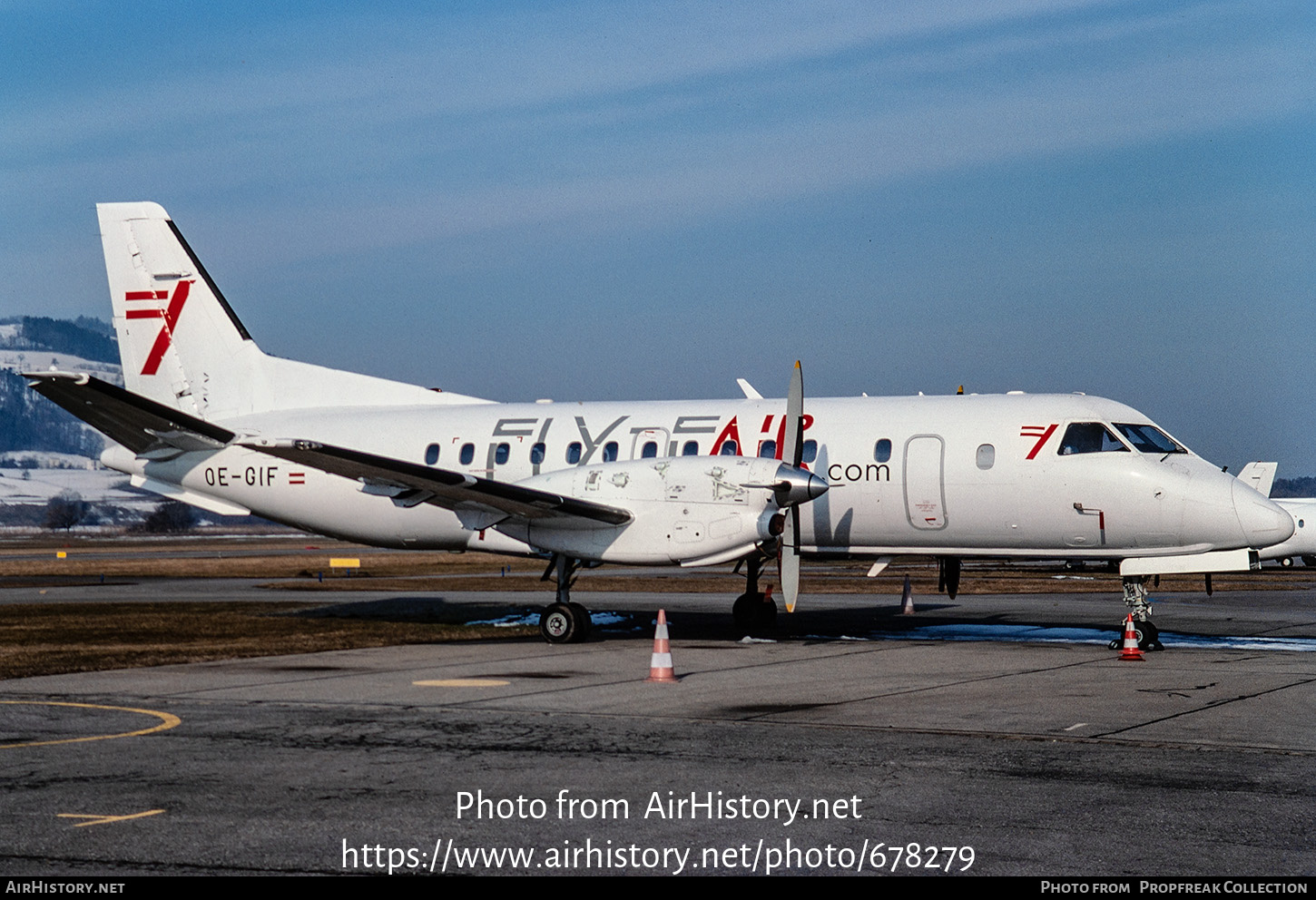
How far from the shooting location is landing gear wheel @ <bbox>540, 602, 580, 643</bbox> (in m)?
20.2

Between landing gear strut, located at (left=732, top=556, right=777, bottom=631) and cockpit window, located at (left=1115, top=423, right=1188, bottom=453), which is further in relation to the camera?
landing gear strut, located at (left=732, top=556, right=777, bottom=631)

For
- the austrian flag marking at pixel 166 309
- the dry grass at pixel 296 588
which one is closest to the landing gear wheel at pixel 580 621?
the dry grass at pixel 296 588

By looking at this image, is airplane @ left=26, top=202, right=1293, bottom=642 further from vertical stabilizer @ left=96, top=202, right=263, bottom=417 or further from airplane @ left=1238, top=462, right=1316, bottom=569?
airplane @ left=1238, top=462, right=1316, bottom=569

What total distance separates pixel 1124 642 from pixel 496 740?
9916mm

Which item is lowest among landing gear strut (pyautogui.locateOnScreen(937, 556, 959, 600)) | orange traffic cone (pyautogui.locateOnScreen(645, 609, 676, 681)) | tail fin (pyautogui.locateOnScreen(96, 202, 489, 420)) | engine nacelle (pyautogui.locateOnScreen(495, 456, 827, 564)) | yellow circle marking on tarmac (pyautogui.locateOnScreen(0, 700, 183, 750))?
yellow circle marking on tarmac (pyautogui.locateOnScreen(0, 700, 183, 750))

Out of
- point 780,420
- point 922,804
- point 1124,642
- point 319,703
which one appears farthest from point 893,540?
point 922,804

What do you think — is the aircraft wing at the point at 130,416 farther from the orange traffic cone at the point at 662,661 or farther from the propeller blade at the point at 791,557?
the propeller blade at the point at 791,557

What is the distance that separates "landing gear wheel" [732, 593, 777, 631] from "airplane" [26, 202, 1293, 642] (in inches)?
1.4

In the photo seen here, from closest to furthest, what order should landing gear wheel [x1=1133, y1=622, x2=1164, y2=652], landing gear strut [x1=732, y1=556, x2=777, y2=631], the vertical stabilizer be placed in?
landing gear wheel [x1=1133, y1=622, x2=1164, y2=652] < landing gear strut [x1=732, y1=556, x2=777, y2=631] < the vertical stabilizer

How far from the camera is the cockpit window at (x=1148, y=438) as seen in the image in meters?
19.4

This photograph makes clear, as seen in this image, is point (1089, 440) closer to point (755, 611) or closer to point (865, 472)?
point (865, 472)

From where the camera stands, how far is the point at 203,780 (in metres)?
9.50

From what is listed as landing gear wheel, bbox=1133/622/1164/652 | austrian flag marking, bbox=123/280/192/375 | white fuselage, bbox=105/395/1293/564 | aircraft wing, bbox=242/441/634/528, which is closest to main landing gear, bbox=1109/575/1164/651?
landing gear wheel, bbox=1133/622/1164/652

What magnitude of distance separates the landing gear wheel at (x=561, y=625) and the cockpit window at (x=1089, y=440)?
25.5 feet
